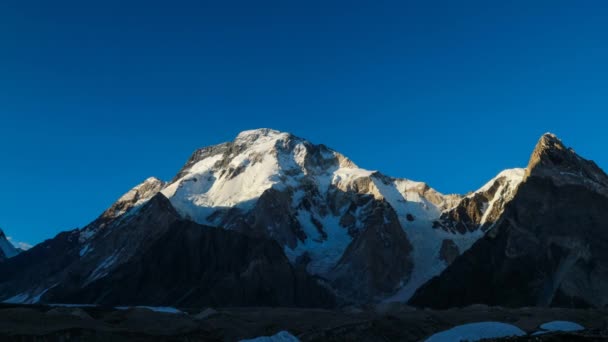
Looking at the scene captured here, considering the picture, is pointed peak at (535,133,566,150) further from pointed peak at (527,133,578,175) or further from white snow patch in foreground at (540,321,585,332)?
white snow patch in foreground at (540,321,585,332)

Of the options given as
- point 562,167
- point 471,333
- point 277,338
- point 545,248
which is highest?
point 562,167

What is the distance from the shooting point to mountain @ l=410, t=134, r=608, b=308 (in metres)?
148

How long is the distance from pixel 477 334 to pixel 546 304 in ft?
354

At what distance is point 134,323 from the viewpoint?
76.1m

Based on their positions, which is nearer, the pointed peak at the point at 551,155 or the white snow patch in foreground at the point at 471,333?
the white snow patch in foreground at the point at 471,333

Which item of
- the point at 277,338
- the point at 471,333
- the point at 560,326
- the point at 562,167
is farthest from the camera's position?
the point at 562,167

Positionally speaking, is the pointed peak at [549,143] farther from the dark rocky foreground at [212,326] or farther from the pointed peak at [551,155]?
the dark rocky foreground at [212,326]

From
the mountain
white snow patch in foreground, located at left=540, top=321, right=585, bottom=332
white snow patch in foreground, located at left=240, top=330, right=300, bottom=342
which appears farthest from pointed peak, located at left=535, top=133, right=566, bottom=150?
white snow patch in foreground, located at left=240, top=330, right=300, bottom=342

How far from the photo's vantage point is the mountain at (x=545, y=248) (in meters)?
148

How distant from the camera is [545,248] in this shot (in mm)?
163250

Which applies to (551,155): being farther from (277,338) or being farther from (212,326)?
(277,338)

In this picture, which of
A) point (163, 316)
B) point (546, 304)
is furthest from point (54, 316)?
point (546, 304)

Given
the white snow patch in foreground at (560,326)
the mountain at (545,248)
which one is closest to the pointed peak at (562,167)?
the mountain at (545,248)

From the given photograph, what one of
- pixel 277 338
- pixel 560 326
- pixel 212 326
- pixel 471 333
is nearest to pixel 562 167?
pixel 560 326
